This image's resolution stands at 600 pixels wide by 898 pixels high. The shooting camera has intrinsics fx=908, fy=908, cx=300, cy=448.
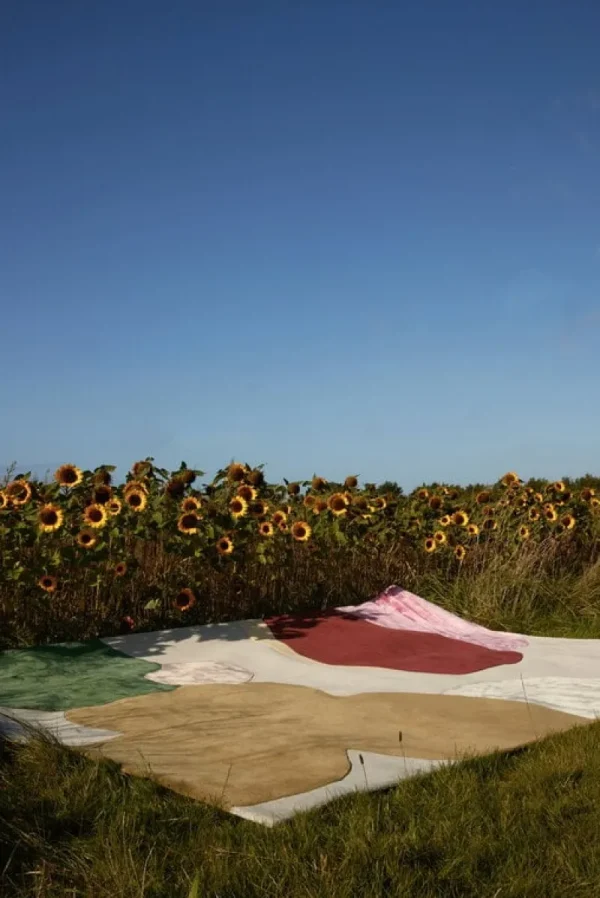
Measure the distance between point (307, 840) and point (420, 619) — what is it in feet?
12.6

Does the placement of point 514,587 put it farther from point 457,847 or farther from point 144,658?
point 457,847

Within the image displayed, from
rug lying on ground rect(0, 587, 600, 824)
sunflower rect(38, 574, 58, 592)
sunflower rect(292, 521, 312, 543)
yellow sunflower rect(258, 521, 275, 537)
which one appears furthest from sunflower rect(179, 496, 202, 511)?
sunflower rect(292, 521, 312, 543)

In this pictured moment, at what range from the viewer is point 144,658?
16.9 feet

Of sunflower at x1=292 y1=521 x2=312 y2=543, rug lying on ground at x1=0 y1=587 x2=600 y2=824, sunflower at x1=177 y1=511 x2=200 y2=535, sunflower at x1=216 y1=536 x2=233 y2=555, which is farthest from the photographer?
sunflower at x1=292 y1=521 x2=312 y2=543

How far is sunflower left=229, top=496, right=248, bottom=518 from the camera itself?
5.77 m

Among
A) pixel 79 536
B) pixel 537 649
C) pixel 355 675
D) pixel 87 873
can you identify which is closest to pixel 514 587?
pixel 537 649

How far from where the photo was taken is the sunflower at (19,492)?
527 centimetres

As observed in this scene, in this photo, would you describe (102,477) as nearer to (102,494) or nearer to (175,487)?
(102,494)

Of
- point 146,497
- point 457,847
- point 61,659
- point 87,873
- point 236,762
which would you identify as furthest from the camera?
point 146,497

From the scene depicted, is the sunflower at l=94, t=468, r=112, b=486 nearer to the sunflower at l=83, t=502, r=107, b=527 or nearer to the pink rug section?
the sunflower at l=83, t=502, r=107, b=527

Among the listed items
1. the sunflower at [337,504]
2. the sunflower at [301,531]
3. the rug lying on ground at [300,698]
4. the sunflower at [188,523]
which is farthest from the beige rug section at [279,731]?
the sunflower at [337,504]

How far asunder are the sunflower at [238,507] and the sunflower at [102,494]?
0.80m

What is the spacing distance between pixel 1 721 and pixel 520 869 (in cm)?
223

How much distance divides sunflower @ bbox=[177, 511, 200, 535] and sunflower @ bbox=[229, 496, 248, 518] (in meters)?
0.28
